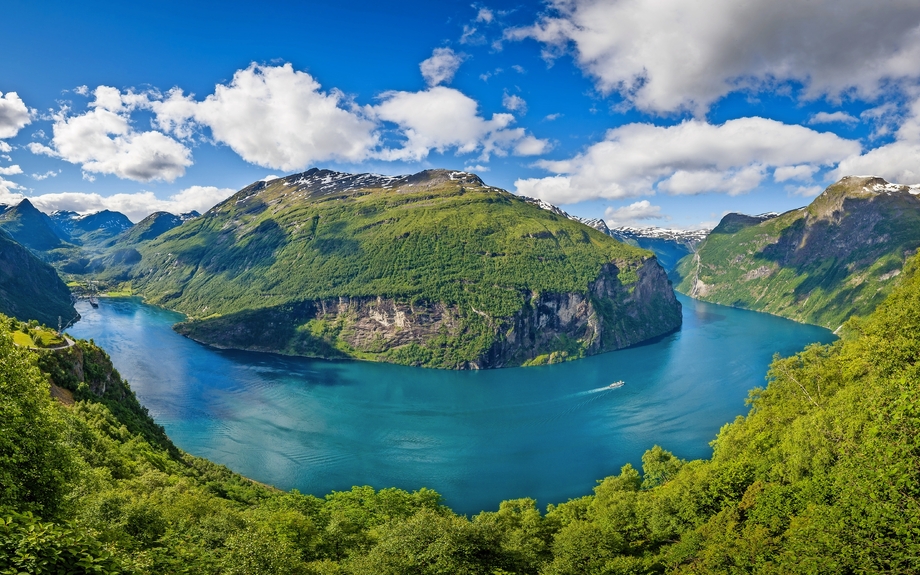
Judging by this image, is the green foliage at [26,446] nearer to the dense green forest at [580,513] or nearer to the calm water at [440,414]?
the dense green forest at [580,513]

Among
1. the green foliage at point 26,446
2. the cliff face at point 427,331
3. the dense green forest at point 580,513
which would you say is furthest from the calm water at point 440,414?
the green foliage at point 26,446

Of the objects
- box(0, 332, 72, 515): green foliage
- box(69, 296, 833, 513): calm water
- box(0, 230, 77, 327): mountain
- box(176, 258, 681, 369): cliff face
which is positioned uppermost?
box(0, 230, 77, 327): mountain

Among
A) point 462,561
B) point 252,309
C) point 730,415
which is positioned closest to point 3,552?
point 462,561

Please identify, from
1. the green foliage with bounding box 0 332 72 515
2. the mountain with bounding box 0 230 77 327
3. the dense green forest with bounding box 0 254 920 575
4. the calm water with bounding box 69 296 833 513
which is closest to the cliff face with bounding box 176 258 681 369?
the calm water with bounding box 69 296 833 513

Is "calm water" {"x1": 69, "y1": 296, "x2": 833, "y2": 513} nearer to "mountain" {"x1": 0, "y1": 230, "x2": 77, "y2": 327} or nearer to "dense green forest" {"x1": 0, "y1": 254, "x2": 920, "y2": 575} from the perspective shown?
"mountain" {"x1": 0, "y1": 230, "x2": 77, "y2": 327}

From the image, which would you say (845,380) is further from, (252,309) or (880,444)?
(252,309)
